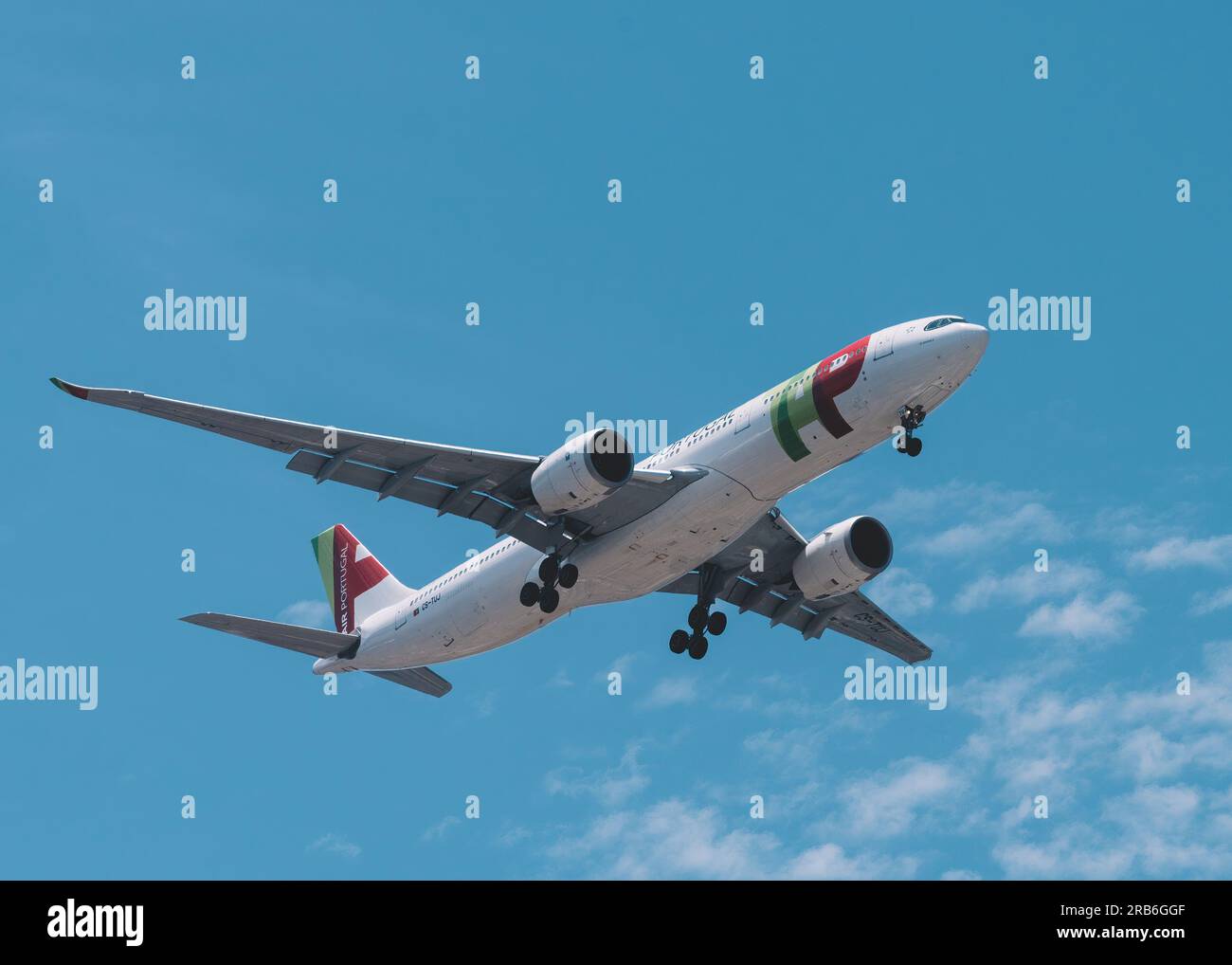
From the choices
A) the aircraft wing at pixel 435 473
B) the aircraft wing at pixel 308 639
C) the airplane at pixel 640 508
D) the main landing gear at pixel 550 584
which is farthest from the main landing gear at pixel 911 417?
the aircraft wing at pixel 308 639

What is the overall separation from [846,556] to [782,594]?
415 cm

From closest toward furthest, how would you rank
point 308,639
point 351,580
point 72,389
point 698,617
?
point 72,389
point 698,617
point 308,639
point 351,580

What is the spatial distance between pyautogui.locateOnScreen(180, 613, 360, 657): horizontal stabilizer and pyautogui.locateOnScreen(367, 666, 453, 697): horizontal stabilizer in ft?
6.54

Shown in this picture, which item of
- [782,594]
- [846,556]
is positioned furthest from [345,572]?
[846,556]

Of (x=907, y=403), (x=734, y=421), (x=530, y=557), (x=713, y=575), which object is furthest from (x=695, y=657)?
(x=907, y=403)

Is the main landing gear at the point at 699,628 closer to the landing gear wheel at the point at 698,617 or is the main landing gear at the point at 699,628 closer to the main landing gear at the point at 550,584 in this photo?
the landing gear wheel at the point at 698,617

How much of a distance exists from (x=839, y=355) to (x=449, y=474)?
10.5 metres

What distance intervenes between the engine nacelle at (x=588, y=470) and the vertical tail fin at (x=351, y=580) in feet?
37.2

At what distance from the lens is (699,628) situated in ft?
149

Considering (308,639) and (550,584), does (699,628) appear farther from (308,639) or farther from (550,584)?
(308,639)

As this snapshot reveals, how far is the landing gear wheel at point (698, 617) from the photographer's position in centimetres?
4550

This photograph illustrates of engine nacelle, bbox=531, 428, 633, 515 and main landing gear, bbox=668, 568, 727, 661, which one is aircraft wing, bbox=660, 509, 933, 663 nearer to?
main landing gear, bbox=668, 568, 727, 661

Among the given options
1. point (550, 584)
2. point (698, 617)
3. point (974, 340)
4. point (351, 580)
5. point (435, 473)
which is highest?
point (974, 340)
